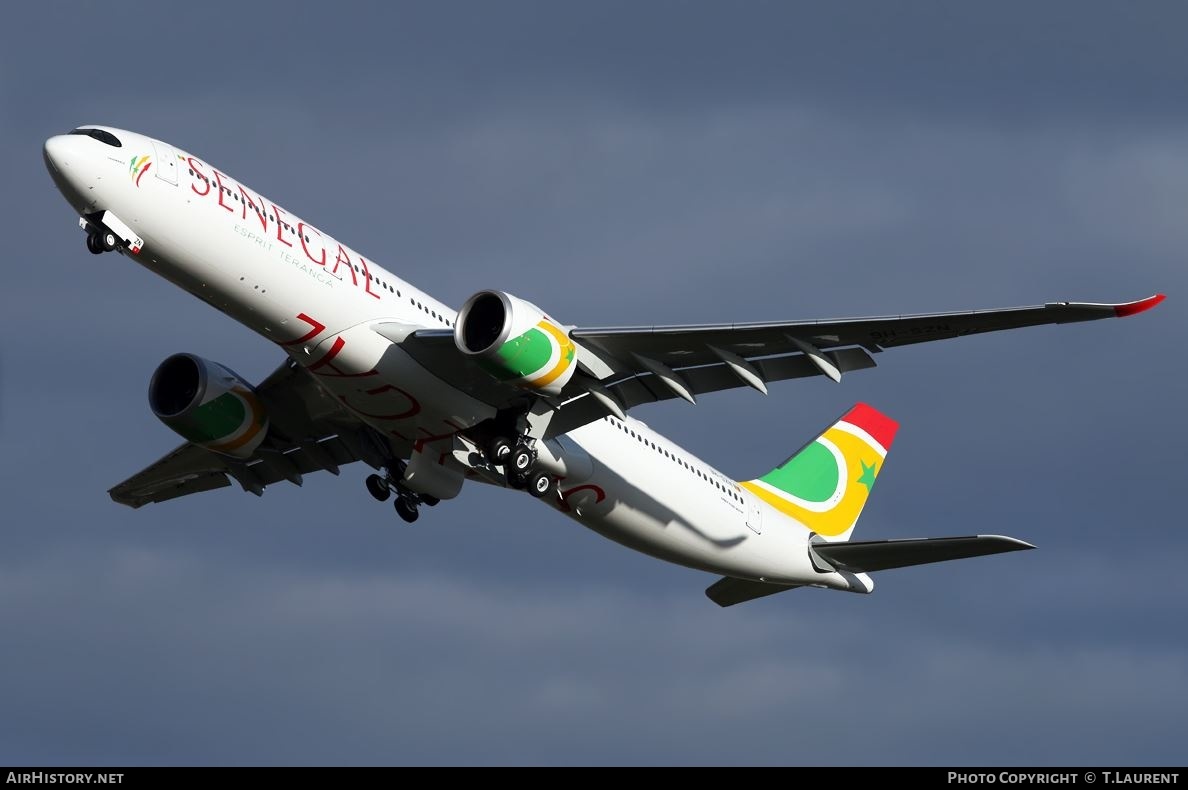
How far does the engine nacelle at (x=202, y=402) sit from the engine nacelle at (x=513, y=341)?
682 centimetres


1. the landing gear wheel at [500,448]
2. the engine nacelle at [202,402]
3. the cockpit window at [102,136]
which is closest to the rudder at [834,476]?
the landing gear wheel at [500,448]

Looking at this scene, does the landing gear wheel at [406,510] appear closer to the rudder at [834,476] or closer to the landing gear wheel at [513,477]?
the landing gear wheel at [513,477]

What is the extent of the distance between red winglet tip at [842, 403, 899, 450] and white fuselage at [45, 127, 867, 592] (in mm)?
9449

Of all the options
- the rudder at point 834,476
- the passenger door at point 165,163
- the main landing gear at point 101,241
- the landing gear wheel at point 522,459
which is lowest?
the landing gear wheel at point 522,459

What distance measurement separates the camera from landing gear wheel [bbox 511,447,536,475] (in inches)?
1276

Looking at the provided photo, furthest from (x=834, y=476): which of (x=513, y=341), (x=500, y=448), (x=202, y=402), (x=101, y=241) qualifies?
(x=101, y=241)

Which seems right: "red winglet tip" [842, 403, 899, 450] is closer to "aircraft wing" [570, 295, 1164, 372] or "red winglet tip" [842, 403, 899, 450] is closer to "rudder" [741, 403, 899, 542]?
"rudder" [741, 403, 899, 542]

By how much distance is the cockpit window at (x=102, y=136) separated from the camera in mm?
28828

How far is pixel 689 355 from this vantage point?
31.8m

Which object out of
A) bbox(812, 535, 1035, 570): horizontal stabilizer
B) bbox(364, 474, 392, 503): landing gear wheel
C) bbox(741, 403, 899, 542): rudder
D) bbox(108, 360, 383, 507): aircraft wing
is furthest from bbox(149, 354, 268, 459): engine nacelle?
bbox(812, 535, 1035, 570): horizontal stabilizer

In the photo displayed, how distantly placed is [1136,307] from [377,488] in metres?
16.3

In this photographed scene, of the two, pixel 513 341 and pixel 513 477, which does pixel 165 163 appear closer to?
pixel 513 341
